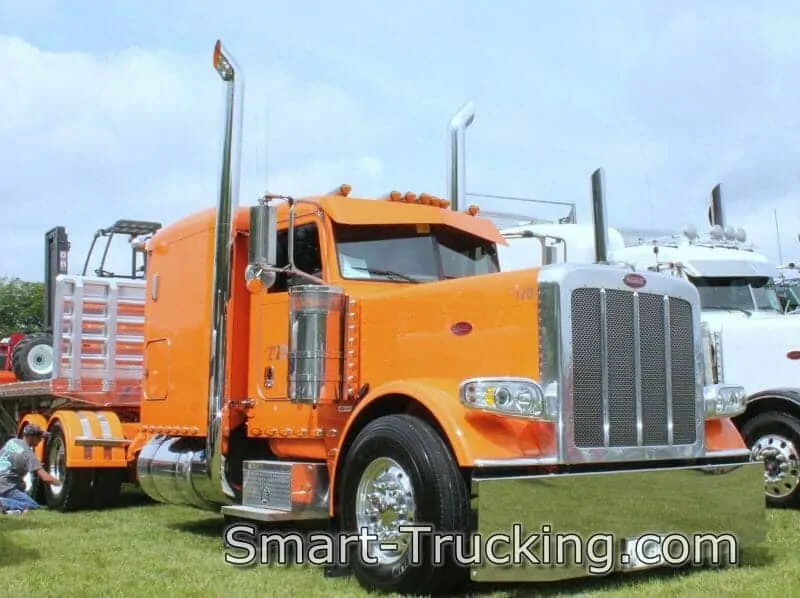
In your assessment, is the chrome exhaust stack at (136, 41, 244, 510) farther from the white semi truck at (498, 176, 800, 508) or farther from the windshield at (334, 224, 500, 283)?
the white semi truck at (498, 176, 800, 508)

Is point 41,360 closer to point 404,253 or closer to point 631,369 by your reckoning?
point 404,253

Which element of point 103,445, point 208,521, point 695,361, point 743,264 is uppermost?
point 743,264

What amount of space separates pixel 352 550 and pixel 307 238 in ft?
7.85

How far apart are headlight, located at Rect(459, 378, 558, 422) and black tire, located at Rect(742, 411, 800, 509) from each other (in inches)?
168

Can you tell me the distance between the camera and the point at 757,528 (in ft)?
20.8

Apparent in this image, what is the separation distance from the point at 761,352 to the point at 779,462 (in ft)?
3.80

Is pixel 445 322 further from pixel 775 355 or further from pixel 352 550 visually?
pixel 775 355

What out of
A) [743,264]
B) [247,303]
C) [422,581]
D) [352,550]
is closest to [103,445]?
[247,303]

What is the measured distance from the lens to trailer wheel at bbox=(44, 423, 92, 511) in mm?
10391

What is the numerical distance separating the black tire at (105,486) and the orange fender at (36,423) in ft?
3.74

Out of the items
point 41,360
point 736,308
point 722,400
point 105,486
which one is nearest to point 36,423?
point 105,486

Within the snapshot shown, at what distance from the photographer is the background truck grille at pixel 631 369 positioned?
5719mm

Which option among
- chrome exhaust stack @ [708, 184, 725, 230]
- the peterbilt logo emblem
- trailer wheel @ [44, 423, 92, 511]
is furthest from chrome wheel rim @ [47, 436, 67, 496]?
chrome exhaust stack @ [708, 184, 725, 230]

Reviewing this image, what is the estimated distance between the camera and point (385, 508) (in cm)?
588
